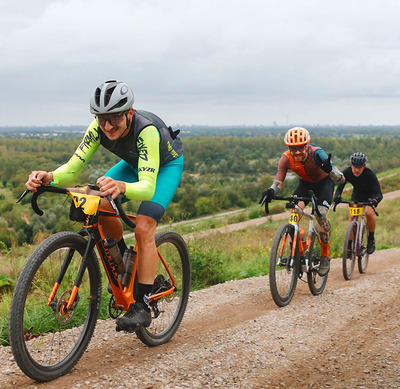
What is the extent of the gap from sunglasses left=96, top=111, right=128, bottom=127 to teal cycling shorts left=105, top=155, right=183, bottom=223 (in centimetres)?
74

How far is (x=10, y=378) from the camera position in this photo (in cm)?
372

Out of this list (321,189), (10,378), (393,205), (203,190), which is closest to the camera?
(10,378)

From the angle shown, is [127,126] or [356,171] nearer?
[127,126]

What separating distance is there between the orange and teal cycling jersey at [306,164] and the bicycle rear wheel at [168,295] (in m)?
2.58

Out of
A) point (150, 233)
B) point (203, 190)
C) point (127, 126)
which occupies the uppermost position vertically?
point (127, 126)

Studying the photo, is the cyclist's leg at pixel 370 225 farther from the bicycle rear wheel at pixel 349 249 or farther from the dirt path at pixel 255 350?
the dirt path at pixel 255 350

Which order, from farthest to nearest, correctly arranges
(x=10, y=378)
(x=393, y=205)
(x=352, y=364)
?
(x=393, y=205)
(x=352, y=364)
(x=10, y=378)

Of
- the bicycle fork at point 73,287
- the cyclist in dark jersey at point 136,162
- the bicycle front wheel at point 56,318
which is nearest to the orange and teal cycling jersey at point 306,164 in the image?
the cyclist in dark jersey at point 136,162

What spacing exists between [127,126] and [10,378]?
2.25 metres

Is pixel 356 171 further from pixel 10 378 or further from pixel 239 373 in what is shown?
pixel 10 378

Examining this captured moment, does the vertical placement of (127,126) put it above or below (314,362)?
above

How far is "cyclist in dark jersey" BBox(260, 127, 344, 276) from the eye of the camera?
6859 mm

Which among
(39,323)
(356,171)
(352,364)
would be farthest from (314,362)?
(356,171)

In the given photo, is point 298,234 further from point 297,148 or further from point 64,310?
point 64,310
